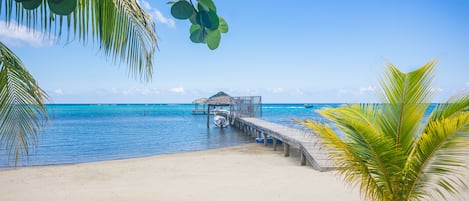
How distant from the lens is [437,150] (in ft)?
9.94

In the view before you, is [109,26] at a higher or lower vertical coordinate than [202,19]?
higher

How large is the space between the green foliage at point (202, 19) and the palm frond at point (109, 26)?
1.00 metres

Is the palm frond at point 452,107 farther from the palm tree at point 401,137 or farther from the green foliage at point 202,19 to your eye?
the green foliage at point 202,19

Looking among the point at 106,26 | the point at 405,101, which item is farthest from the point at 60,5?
the point at 405,101

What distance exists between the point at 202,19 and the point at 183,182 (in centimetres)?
712

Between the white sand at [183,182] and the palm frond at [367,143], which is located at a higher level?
the palm frond at [367,143]

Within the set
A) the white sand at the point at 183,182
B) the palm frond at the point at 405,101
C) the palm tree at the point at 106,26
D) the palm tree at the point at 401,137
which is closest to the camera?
the palm tree at the point at 106,26

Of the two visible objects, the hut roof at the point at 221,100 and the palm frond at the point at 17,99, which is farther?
the hut roof at the point at 221,100

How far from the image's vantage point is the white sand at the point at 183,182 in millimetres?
6152

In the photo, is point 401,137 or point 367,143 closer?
point 367,143

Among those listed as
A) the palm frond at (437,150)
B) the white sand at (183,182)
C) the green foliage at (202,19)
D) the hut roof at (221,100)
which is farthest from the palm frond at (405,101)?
the hut roof at (221,100)

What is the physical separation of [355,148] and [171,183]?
5.08m

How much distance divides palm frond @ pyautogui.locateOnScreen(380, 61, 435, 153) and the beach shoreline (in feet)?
9.39

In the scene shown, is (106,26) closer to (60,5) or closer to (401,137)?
(60,5)
